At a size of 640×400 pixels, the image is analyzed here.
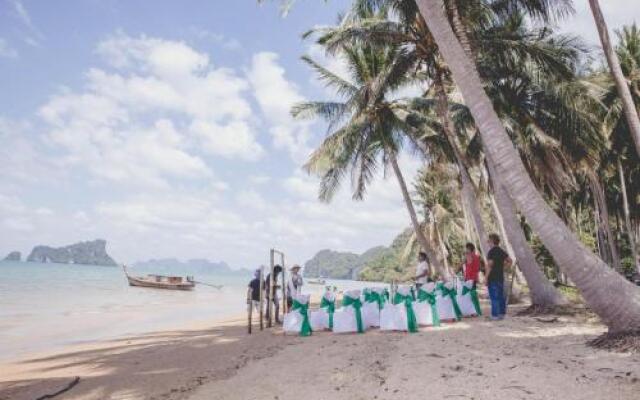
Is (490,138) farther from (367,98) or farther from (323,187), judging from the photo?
(323,187)

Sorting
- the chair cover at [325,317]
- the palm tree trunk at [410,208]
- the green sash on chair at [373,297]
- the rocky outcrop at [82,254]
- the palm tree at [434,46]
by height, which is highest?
the rocky outcrop at [82,254]

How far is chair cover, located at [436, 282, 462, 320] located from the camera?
9188mm

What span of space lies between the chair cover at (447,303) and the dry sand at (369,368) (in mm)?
439

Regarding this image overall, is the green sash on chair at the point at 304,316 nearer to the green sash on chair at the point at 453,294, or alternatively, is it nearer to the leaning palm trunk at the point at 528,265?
the green sash on chair at the point at 453,294

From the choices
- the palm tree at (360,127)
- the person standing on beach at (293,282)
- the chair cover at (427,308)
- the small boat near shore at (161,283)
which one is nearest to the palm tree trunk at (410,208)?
the palm tree at (360,127)

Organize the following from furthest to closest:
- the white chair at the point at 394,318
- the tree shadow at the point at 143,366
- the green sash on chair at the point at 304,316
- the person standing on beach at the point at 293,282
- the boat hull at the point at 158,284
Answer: the boat hull at the point at 158,284 < the person standing on beach at the point at 293,282 < the green sash on chair at the point at 304,316 < the white chair at the point at 394,318 < the tree shadow at the point at 143,366

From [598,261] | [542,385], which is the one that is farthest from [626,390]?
[598,261]

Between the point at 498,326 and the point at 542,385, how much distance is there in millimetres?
4033

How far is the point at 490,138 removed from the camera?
679cm

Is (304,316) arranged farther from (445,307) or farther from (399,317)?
(445,307)

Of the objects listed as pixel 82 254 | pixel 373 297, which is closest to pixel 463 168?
pixel 373 297

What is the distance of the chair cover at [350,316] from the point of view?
8672 millimetres

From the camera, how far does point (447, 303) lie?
9.27m

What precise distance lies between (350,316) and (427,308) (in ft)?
5.01
